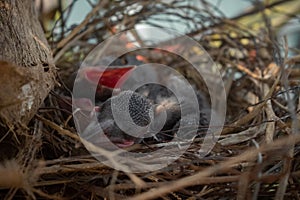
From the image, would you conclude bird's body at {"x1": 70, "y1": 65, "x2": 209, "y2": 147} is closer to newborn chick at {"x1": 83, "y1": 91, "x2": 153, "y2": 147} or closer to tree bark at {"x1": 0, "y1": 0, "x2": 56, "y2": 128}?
newborn chick at {"x1": 83, "y1": 91, "x2": 153, "y2": 147}

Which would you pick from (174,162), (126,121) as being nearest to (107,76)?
(126,121)

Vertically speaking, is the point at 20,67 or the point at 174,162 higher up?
the point at 20,67

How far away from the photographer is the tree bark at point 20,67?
582 millimetres

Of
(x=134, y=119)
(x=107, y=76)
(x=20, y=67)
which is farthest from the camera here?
(x=107, y=76)

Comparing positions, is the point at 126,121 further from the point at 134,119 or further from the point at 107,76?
the point at 107,76

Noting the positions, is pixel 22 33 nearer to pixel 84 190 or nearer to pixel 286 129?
pixel 84 190

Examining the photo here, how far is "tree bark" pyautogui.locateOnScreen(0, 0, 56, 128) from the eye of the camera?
1.91ft

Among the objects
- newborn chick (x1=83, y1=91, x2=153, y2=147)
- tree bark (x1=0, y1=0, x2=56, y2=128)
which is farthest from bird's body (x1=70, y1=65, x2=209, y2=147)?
tree bark (x1=0, y1=0, x2=56, y2=128)

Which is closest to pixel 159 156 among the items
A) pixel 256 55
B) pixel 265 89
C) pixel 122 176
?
pixel 122 176

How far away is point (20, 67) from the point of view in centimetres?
58

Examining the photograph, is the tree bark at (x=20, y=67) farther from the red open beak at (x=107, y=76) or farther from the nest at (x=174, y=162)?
the red open beak at (x=107, y=76)

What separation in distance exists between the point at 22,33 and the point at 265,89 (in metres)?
0.52

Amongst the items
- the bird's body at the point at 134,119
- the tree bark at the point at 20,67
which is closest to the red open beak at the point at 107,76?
the bird's body at the point at 134,119

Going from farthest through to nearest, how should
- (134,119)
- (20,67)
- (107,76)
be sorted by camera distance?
(107,76) < (134,119) < (20,67)
